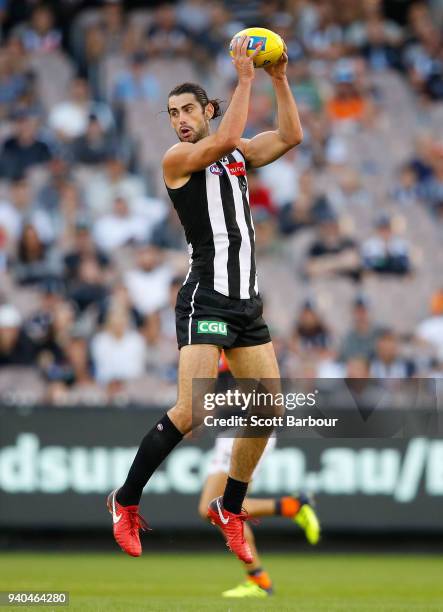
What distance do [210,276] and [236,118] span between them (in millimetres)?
989

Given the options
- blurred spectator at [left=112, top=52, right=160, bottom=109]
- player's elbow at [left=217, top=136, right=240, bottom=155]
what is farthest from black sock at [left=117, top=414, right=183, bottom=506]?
blurred spectator at [left=112, top=52, right=160, bottom=109]

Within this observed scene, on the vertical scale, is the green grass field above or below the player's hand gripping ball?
below

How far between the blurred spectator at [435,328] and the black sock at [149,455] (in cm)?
778

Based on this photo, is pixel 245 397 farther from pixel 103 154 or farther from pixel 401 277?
pixel 103 154

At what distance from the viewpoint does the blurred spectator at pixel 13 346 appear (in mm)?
14094

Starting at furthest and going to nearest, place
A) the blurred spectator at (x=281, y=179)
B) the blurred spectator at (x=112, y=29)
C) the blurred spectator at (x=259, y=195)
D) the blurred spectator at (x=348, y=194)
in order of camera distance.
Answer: the blurred spectator at (x=112, y=29) → the blurred spectator at (x=348, y=194) → the blurred spectator at (x=281, y=179) → the blurred spectator at (x=259, y=195)

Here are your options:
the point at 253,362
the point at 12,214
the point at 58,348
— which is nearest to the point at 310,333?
the point at 58,348

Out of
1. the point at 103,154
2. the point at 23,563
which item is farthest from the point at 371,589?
the point at 103,154

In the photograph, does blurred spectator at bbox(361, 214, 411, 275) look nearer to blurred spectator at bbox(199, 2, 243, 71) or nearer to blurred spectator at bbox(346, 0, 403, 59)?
blurred spectator at bbox(199, 2, 243, 71)

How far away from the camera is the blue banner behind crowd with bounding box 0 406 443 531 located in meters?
12.8

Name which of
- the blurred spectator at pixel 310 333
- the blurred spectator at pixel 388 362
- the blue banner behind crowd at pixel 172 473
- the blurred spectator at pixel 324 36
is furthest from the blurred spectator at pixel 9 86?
the blurred spectator at pixel 388 362

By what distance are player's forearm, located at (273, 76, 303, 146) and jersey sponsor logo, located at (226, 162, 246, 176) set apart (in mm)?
317

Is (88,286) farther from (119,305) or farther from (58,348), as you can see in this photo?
(58,348)

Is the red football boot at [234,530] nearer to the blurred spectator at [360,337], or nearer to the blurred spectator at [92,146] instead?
the blurred spectator at [360,337]
